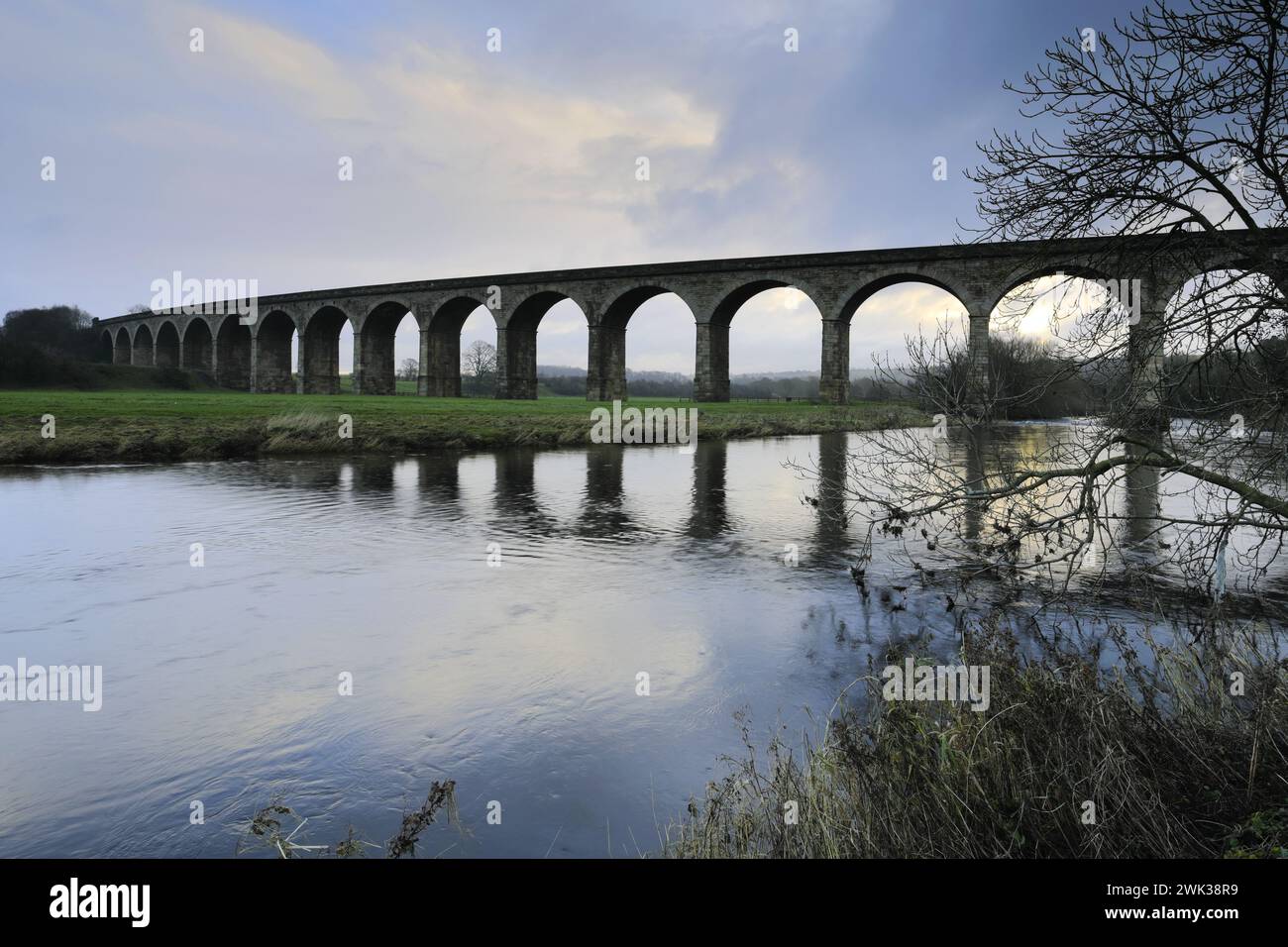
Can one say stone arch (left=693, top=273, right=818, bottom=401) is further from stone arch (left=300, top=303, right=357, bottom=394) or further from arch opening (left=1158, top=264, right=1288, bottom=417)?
arch opening (left=1158, top=264, right=1288, bottom=417)

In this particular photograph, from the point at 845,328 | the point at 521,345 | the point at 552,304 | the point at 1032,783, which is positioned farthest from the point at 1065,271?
the point at 521,345

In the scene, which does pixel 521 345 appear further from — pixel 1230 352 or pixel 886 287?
pixel 1230 352

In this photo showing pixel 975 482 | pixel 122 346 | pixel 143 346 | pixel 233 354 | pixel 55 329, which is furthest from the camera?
pixel 55 329

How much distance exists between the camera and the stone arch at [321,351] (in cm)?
6144

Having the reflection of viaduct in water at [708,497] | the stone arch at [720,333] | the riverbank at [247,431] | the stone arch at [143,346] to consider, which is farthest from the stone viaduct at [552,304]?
the stone arch at [143,346]

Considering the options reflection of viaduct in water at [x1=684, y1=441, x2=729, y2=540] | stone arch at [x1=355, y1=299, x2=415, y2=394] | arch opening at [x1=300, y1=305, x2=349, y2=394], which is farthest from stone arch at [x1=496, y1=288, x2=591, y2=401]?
reflection of viaduct in water at [x1=684, y1=441, x2=729, y2=540]

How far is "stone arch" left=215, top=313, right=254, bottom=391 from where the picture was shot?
70750 mm

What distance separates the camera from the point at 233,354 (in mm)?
72500

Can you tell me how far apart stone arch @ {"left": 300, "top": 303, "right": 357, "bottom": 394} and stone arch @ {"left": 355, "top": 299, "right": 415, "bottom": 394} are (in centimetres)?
353

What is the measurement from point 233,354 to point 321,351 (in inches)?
622
